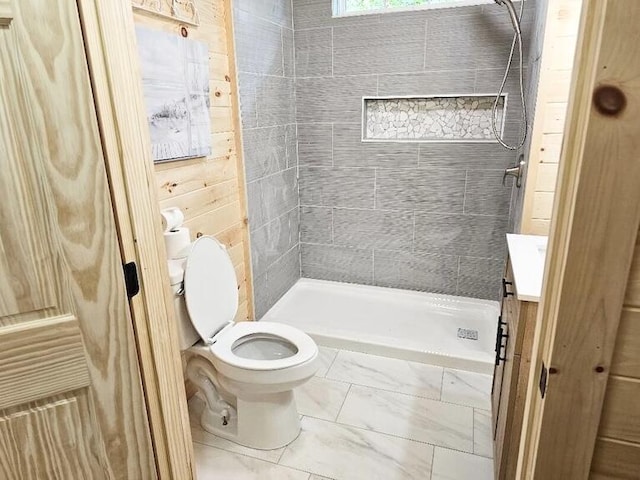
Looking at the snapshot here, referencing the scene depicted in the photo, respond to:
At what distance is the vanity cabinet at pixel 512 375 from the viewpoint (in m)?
1.32

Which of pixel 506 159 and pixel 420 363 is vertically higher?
pixel 506 159

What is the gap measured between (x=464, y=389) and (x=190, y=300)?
56.8 inches

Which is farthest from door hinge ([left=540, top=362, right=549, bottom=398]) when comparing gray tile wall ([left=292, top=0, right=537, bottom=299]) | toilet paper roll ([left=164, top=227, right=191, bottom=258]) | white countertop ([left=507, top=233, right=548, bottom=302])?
gray tile wall ([left=292, top=0, right=537, bottom=299])

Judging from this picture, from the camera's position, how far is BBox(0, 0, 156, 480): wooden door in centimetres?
80

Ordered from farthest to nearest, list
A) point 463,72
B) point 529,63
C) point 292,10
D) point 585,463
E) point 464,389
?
point 292,10
point 463,72
point 529,63
point 464,389
point 585,463

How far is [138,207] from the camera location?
1003mm

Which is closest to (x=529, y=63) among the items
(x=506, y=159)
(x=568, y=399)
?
(x=506, y=159)

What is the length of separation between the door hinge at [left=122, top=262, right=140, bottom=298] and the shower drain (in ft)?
7.09

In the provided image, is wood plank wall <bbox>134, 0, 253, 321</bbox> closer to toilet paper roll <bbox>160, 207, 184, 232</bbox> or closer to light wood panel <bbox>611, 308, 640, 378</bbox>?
toilet paper roll <bbox>160, 207, 184, 232</bbox>

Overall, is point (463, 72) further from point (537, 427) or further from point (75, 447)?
point (75, 447)

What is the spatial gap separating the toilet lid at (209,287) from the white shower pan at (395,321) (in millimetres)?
813

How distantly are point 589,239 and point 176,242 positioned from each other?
4.87 feet

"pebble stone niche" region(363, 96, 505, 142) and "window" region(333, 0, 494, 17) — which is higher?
"window" region(333, 0, 494, 17)

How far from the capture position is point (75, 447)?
1.00 meters
